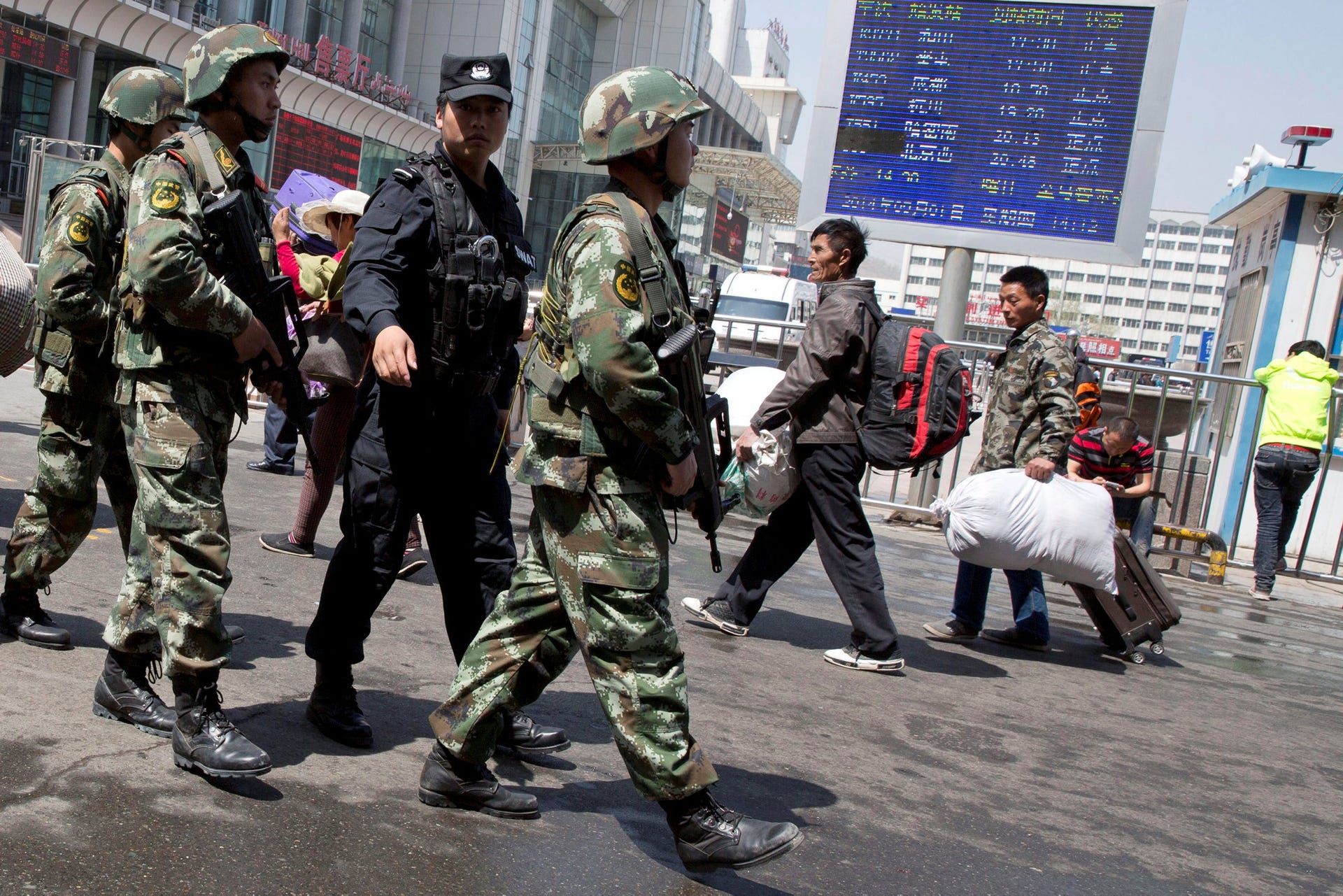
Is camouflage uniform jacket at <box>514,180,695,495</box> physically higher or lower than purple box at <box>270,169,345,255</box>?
lower

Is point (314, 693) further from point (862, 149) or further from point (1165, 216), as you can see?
point (1165, 216)

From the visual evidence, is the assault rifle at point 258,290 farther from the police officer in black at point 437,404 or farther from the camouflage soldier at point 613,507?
the camouflage soldier at point 613,507

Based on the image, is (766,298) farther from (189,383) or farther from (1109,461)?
(189,383)

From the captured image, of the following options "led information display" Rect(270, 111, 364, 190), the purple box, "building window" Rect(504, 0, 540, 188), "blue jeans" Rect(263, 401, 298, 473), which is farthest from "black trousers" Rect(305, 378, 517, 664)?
"building window" Rect(504, 0, 540, 188)

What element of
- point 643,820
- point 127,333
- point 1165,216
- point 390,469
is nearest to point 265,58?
point 127,333

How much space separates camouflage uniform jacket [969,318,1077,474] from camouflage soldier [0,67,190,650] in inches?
162

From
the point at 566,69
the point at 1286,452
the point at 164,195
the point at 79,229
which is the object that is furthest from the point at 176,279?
the point at 566,69

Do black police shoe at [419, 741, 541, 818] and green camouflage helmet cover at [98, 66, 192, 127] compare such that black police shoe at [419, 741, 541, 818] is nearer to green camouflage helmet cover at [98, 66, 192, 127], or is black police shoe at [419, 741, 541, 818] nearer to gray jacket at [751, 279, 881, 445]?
green camouflage helmet cover at [98, 66, 192, 127]

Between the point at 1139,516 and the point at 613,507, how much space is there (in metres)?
7.06

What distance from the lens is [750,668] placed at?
16.8 ft

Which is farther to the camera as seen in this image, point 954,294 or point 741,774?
point 954,294

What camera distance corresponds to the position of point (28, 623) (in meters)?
3.95

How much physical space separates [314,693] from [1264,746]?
383cm

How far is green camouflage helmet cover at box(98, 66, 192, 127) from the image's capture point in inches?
149
